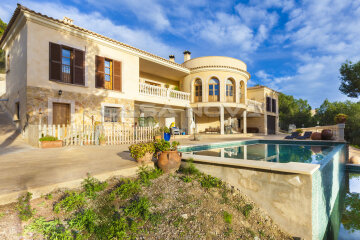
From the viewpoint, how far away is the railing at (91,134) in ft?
25.5

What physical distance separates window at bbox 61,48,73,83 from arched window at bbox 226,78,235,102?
12.4 m

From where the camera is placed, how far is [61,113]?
30.2ft

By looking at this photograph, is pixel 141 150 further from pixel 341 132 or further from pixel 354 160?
pixel 341 132

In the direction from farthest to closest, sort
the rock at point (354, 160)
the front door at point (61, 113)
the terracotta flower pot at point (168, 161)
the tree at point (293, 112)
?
the tree at point (293, 112) → the front door at point (61, 113) → the rock at point (354, 160) → the terracotta flower pot at point (168, 161)

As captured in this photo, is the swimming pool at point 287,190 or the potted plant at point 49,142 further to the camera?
the potted plant at point 49,142

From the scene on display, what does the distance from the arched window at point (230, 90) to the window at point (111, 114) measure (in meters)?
9.98

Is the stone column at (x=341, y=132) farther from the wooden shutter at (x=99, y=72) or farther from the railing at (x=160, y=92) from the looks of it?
the wooden shutter at (x=99, y=72)

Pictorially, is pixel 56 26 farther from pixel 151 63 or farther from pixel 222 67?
pixel 222 67

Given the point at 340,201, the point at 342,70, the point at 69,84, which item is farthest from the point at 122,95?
the point at 342,70

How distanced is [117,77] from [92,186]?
9424mm

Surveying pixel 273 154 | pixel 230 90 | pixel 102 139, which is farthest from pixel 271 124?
pixel 102 139

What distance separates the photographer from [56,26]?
29.1 ft

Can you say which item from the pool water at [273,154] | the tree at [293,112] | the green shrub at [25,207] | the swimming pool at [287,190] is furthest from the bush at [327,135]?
the tree at [293,112]

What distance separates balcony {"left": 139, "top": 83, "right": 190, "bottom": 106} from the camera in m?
12.5
